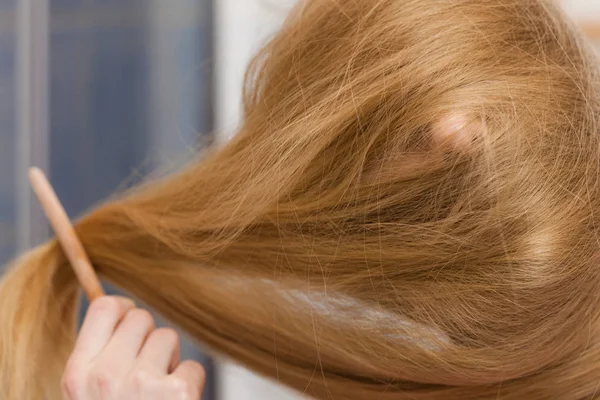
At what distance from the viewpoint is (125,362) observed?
1.37 ft

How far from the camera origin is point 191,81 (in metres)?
0.93

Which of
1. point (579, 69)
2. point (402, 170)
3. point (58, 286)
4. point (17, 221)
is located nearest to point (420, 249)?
point (402, 170)

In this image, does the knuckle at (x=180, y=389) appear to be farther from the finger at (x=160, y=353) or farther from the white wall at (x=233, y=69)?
the white wall at (x=233, y=69)

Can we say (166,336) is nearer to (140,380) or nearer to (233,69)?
(140,380)

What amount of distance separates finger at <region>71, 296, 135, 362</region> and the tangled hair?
2.0 inches

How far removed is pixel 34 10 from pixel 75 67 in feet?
0.26

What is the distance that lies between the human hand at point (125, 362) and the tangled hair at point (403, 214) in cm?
5

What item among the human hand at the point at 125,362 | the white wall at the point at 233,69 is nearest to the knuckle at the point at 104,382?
the human hand at the point at 125,362

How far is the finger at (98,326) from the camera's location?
419mm

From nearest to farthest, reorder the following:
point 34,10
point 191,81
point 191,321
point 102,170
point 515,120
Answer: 1. point 515,120
2. point 191,321
3. point 34,10
4. point 102,170
5. point 191,81

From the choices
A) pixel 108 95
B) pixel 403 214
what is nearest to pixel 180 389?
pixel 403 214

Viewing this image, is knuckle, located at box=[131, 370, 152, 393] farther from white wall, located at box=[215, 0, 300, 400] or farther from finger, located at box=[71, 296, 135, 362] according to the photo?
white wall, located at box=[215, 0, 300, 400]

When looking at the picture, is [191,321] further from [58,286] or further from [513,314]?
[513,314]

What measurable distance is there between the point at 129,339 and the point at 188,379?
47 mm
